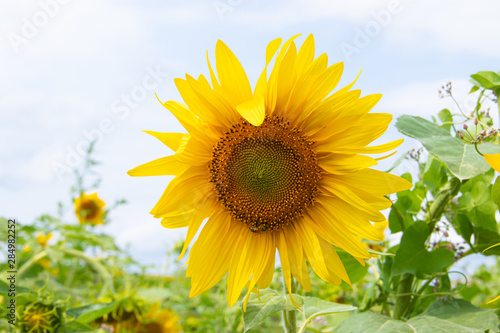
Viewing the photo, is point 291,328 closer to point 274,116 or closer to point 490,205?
point 274,116

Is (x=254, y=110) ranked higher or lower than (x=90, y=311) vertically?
higher

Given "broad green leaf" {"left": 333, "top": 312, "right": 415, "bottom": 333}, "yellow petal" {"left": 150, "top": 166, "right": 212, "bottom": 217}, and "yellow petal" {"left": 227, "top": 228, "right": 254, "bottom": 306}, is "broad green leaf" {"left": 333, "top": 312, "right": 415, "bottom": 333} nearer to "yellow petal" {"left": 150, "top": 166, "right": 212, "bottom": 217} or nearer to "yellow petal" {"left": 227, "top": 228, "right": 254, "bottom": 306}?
"yellow petal" {"left": 227, "top": 228, "right": 254, "bottom": 306}

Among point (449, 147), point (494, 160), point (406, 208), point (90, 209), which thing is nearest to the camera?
point (494, 160)

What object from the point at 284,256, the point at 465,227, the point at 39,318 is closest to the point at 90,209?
the point at 39,318

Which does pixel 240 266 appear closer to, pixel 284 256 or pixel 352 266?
pixel 284 256

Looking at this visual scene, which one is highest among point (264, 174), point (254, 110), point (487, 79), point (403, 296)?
point (487, 79)

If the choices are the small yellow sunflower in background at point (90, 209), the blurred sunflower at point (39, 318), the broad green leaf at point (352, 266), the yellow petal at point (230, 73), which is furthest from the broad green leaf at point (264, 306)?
the small yellow sunflower in background at point (90, 209)

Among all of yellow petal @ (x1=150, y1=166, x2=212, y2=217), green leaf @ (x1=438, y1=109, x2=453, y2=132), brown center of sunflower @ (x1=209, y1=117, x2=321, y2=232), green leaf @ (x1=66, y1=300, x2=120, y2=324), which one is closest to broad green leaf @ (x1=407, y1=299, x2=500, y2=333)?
brown center of sunflower @ (x1=209, y1=117, x2=321, y2=232)
